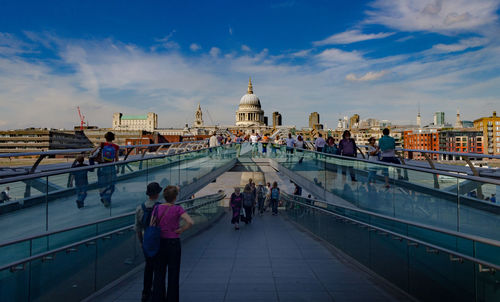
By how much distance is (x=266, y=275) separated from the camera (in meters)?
6.18

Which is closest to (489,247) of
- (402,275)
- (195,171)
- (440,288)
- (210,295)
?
(440,288)

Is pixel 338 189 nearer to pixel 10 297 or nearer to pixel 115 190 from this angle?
pixel 115 190

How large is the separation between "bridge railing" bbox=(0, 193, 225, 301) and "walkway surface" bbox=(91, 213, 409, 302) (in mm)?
269

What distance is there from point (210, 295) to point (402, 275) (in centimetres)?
274

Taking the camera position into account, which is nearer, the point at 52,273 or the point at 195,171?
the point at 52,273

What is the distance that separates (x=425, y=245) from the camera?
4.92 m

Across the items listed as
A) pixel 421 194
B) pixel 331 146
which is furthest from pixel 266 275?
pixel 331 146

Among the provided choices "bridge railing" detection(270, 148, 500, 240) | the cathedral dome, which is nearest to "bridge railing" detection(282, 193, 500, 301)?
"bridge railing" detection(270, 148, 500, 240)

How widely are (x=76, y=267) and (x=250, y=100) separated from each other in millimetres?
150946

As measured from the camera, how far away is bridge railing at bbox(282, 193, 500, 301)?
3.94m

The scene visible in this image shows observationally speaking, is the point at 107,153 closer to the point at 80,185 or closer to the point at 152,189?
the point at 80,185

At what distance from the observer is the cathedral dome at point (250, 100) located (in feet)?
504

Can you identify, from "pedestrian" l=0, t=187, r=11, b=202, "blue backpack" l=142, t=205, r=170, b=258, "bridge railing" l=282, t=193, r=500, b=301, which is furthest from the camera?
"blue backpack" l=142, t=205, r=170, b=258

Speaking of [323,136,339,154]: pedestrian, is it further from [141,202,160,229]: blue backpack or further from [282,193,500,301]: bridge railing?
[141,202,160,229]: blue backpack
